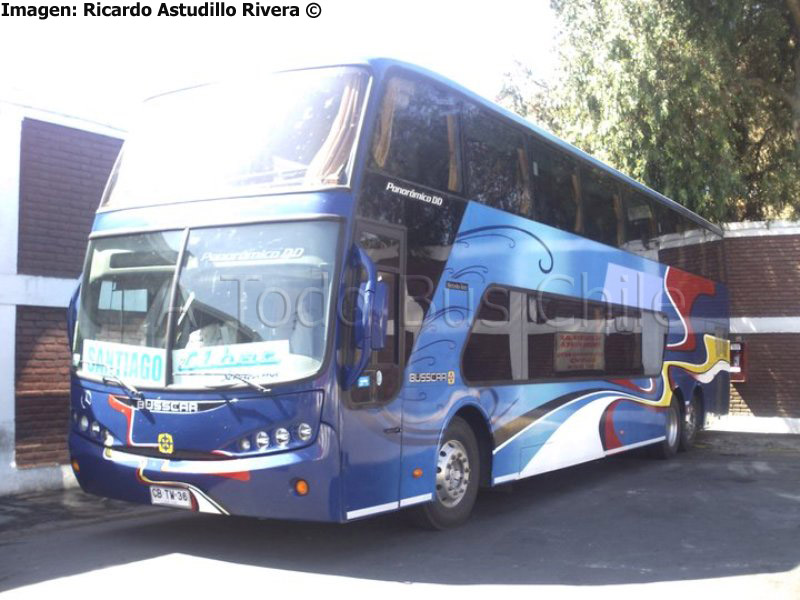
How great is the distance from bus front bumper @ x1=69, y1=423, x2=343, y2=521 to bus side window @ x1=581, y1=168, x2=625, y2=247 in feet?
18.8

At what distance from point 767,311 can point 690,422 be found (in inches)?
215

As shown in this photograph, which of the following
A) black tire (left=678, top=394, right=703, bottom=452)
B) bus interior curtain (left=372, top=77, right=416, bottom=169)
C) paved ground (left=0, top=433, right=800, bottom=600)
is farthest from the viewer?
black tire (left=678, top=394, right=703, bottom=452)

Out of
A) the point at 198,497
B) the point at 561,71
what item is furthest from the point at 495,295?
the point at 561,71

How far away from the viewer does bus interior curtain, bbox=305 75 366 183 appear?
6.88 m

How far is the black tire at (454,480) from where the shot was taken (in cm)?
790

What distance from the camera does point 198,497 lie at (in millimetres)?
6691

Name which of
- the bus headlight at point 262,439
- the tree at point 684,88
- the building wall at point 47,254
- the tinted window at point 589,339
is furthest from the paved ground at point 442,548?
the tree at point 684,88

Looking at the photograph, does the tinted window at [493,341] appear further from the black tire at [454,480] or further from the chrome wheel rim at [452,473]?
the chrome wheel rim at [452,473]

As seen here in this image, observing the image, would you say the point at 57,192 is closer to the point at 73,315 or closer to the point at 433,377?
the point at 73,315

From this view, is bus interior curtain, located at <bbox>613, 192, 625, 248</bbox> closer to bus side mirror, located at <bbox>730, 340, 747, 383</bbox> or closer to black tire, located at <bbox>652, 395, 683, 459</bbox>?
black tire, located at <bbox>652, 395, 683, 459</bbox>

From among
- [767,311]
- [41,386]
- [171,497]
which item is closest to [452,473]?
[171,497]

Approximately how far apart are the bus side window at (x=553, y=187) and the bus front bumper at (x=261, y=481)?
443cm

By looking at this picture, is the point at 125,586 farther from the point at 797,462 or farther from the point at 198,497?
the point at 797,462

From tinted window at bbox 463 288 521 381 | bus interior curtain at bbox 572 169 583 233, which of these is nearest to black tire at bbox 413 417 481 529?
tinted window at bbox 463 288 521 381
